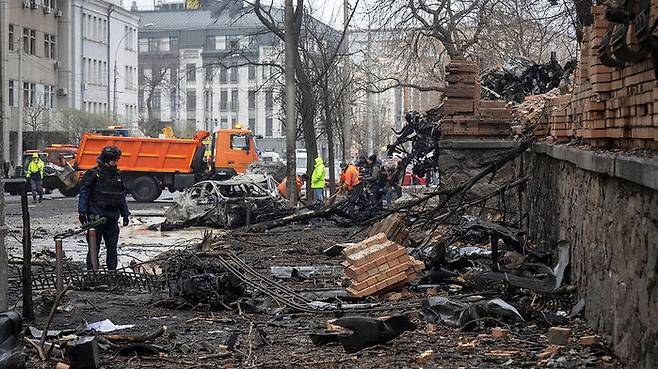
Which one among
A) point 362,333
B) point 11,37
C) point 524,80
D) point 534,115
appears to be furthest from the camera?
point 11,37

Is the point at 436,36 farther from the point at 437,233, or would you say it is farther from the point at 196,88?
the point at 196,88

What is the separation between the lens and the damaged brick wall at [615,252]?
19.6ft

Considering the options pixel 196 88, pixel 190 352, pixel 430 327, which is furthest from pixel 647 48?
pixel 196 88

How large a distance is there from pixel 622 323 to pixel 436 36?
24.8 m

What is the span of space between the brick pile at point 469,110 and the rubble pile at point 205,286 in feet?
20.7

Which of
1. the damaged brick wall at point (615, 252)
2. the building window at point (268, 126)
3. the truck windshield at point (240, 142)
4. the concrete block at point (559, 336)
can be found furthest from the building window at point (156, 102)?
the concrete block at point (559, 336)

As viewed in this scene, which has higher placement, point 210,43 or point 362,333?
point 210,43

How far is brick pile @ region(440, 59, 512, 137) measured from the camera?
16.0 meters

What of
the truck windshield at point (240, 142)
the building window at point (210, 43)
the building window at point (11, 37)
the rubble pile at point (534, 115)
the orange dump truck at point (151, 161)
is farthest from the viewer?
the building window at point (210, 43)

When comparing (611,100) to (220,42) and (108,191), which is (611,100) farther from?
(220,42)

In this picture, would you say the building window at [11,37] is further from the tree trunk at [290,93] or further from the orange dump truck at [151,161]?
the tree trunk at [290,93]

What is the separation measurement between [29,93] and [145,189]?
1200 inches

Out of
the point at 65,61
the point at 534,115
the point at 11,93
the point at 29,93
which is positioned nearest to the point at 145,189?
the point at 534,115

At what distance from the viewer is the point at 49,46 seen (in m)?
67.8
